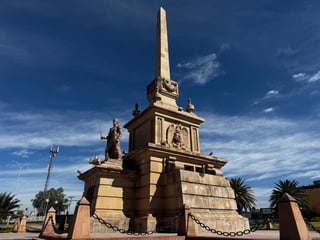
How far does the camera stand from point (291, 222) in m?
6.61

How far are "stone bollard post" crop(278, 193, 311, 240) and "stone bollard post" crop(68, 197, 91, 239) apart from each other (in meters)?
6.08

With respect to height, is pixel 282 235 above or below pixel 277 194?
below

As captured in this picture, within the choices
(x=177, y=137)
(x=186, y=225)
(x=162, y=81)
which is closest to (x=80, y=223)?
(x=186, y=225)

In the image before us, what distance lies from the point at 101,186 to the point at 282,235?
9185 millimetres

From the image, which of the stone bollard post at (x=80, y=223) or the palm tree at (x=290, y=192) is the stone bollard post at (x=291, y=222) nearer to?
the stone bollard post at (x=80, y=223)

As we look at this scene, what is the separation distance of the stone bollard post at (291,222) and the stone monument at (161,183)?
486cm

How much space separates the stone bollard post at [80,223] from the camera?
26.5 feet

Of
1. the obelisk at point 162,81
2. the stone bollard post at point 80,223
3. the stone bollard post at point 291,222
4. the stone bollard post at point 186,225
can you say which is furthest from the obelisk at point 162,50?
the stone bollard post at point 291,222

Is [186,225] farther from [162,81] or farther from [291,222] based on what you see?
[162,81]

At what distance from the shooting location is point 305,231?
651 cm

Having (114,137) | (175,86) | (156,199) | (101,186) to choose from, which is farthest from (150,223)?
(175,86)

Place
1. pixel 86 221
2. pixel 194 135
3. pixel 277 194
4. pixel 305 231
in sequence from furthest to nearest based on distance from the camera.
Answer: pixel 277 194 → pixel 194 135 → pixel 86 221 → pixel 305 231

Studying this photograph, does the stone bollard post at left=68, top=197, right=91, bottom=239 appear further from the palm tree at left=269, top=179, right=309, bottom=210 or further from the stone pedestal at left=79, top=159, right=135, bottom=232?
the palm tree at left=269, top=179, right=309, bottom=210

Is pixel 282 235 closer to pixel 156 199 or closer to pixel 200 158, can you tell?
pixel 156 199
